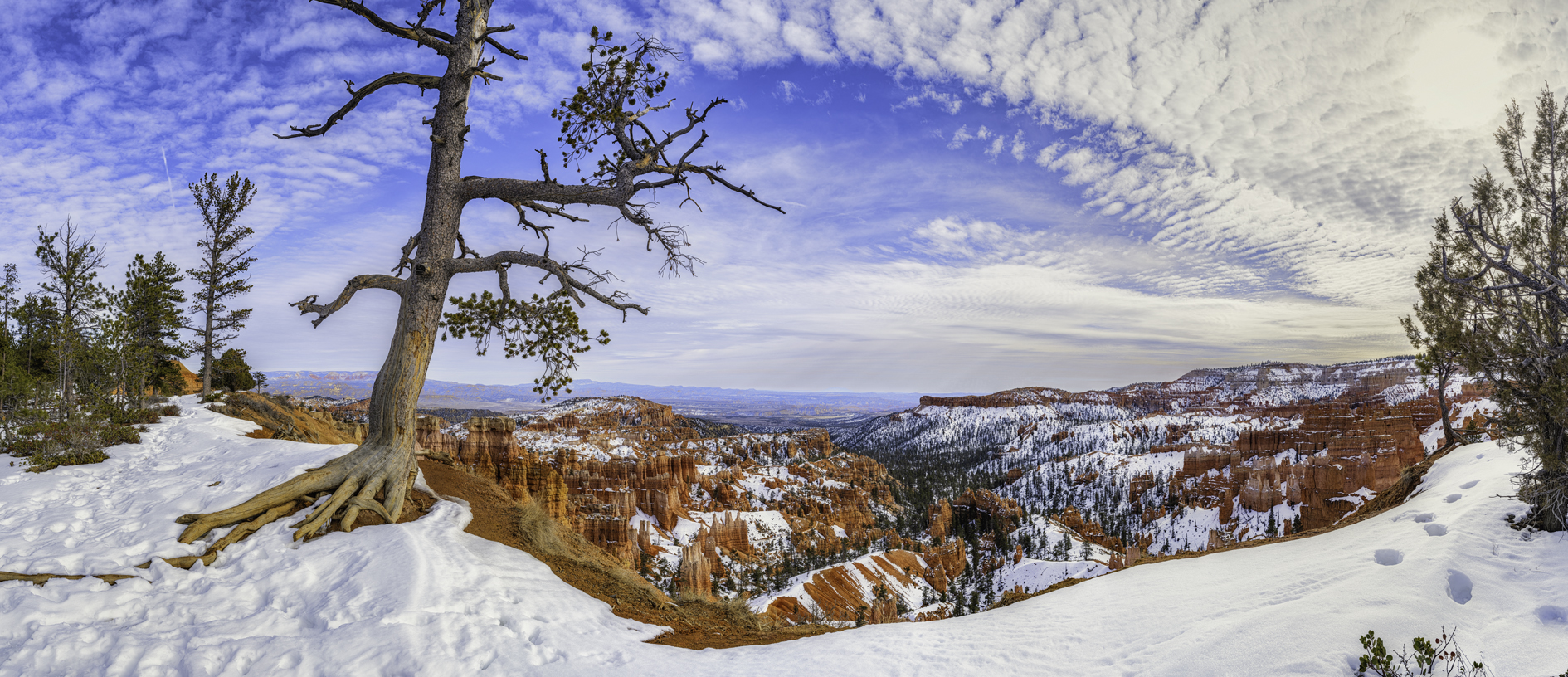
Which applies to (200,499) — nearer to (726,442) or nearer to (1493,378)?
(1493,378)

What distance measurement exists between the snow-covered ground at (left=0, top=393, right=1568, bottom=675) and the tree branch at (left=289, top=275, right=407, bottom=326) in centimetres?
276

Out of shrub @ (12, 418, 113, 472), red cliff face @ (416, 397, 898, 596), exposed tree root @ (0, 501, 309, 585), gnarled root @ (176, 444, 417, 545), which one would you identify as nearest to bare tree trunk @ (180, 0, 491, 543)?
gnarled root @ (176, 444, 417, 545)

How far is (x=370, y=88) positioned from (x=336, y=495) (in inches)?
265

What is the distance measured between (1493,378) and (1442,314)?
220cm

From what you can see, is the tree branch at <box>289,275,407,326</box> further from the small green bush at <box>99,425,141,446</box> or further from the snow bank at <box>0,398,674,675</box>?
the small green bush at <box>99,425,141,446</box>

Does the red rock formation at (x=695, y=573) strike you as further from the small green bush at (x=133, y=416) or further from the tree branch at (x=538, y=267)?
the tree branch at (x=538, y=267)

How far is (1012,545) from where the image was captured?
3046 inches

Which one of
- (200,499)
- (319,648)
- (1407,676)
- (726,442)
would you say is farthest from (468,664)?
(726,442)

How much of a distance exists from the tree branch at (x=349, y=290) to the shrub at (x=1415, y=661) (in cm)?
1326

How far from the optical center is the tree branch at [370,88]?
9.55 meters

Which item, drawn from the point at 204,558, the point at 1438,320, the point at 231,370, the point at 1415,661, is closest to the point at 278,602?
the point at 204,558

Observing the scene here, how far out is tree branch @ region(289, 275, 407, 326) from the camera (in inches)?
353

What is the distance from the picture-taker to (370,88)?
991cm

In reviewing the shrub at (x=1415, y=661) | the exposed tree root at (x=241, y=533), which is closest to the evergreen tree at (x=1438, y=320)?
the shrub at (x=1415, y=661)
